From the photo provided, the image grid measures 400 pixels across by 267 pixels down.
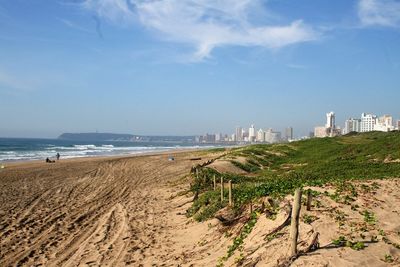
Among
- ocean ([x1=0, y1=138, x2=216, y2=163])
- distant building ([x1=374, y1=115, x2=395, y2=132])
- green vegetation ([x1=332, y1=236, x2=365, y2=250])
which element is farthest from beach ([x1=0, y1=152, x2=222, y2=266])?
distant building ([x1=374, y1=115, x2=395, y2=132])

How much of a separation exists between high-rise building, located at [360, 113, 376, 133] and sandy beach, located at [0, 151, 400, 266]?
13991cm

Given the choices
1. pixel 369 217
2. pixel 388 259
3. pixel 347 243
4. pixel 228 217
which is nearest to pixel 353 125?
pixel 228 217

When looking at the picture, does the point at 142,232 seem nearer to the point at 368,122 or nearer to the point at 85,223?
the point at 85,223

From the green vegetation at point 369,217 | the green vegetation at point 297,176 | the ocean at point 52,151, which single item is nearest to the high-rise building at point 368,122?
the ocean at point 52,151

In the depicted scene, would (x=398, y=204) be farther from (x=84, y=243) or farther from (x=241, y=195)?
(x=84, y=243)

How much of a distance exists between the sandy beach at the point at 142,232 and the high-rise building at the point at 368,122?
459 ft

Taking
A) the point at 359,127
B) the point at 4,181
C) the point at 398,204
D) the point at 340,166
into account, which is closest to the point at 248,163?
the point at 340,166

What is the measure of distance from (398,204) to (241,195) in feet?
19.1

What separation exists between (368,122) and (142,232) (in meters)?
153

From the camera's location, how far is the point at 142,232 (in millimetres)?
→ 16047

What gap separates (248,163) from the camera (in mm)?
38969

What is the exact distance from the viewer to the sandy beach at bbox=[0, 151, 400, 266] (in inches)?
392

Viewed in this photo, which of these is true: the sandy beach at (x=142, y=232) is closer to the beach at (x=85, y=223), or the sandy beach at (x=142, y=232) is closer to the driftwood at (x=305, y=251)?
the beach at (x=85, y=223)

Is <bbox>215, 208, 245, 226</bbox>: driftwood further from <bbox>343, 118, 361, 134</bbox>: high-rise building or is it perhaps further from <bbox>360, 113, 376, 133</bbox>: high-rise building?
<bbox>343, 118, 361, 134</bbox>: high-rise building
